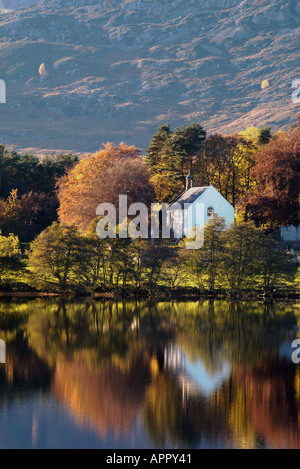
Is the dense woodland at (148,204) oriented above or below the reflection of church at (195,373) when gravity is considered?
above

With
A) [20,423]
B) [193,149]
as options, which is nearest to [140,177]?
[193,149]

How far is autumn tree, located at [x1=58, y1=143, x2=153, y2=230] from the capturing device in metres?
67.9

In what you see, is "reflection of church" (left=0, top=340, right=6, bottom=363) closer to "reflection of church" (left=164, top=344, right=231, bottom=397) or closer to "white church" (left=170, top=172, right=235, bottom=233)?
"reflection of church" (left=164, top=344, right=231, bottom=397)

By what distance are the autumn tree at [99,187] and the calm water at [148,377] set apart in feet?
81.6

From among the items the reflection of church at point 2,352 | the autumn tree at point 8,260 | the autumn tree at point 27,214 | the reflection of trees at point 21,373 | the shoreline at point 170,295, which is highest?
the autumn tree at point 27,214

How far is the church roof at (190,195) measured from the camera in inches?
2653

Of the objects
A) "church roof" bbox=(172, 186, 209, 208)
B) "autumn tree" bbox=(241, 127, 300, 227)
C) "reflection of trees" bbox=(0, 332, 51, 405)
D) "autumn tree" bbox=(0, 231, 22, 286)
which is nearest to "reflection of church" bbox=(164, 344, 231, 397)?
"reflection of trees" bbox=(0, 332, 51, 405)

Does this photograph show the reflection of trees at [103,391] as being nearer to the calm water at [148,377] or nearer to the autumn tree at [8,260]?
the calm water at [148,377]

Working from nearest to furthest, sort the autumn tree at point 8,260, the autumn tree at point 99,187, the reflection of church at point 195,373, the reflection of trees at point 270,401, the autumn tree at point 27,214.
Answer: the reflection of trees at point 270,401
the reflection of church at point 195,373
the autumn tree at point 8,260
the autumn tree at point 27,214
the autumn tree at point 99,187

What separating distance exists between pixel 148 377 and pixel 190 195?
4290 centimetres

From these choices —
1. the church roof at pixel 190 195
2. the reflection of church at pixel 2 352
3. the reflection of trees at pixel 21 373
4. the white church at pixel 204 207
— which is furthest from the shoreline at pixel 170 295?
the church roof at pixel 190 195

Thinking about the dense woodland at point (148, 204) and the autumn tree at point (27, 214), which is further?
the autumn tree at point (27, 214)

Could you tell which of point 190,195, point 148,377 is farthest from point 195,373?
point 190,195
